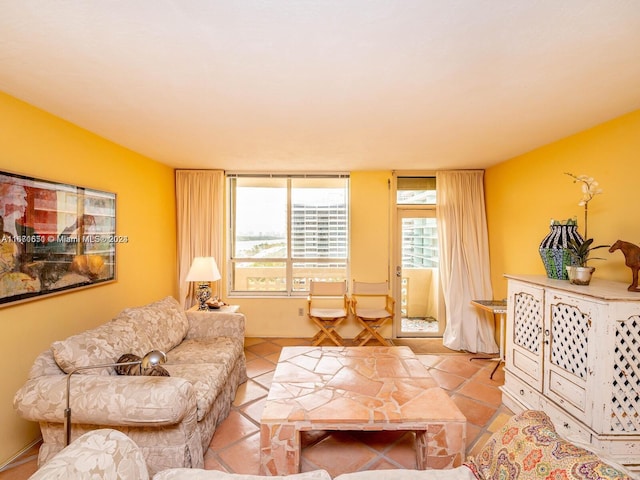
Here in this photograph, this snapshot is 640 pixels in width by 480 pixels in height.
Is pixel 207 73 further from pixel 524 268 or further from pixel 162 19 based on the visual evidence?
pixel 524 268

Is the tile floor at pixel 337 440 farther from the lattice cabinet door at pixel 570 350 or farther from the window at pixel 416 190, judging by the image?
the window at pixel 416 190

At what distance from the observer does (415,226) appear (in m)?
4.46

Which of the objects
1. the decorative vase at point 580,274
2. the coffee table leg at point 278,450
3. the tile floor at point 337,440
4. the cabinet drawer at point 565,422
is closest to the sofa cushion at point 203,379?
the tile floor at point 337,440

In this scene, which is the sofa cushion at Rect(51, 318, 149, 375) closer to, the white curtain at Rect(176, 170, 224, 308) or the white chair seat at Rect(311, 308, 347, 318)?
the white curtain at Rect(176, 170, 224, 308)

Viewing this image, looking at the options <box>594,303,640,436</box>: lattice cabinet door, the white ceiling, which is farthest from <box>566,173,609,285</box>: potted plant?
the white ceiling

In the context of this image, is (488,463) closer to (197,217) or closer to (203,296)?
(203,296)

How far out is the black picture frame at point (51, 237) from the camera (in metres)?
1.96

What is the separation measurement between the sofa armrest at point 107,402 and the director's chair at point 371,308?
2.64 m

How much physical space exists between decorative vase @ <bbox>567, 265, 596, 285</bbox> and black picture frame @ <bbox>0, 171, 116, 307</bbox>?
153 inches

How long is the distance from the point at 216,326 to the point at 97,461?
6.73 ft

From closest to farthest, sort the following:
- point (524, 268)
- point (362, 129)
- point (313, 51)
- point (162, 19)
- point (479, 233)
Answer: point (162, 19) < point (313, 51) < point (362, 129) < point (524, 268) < point (479, 233)

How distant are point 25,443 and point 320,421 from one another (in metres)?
2.12

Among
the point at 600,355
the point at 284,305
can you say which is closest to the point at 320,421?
the point at 600,355

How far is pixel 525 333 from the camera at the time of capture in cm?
255
